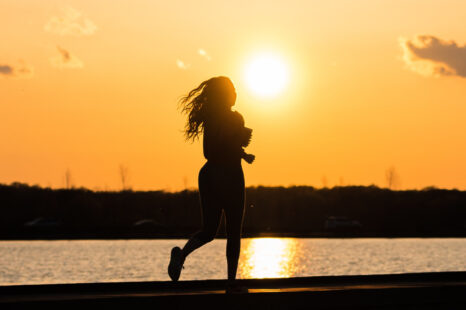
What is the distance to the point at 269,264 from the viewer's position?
7644cm

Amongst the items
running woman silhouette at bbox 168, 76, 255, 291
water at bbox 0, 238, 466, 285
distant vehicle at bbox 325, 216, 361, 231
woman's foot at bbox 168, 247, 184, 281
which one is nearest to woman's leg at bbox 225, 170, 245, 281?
running woman silhouette at bbox 168, 76, 255, 291

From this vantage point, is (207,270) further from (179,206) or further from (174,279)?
(179,206)

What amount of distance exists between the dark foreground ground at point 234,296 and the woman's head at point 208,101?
1.91 meters

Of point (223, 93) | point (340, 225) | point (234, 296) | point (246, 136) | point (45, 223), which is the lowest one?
point (234, 296)

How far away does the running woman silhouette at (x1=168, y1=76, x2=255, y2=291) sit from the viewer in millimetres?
9961

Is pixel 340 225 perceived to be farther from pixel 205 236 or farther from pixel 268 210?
pixel 205 236

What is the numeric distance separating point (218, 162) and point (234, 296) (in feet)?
6.73

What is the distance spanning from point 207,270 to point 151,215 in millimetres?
85043

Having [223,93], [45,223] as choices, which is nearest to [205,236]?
[223,93]

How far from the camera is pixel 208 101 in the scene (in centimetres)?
1030

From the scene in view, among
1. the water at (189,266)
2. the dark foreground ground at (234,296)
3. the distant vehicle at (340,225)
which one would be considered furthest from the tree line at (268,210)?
the dark foreground ground at (234,296)

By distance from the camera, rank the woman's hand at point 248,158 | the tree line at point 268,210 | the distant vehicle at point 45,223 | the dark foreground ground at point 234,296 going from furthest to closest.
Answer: the tree line at point 268,210 < the distant vehicle at point 45,223 < the woman's hand at point 248,158 < the dark foreground ground at point 234,296

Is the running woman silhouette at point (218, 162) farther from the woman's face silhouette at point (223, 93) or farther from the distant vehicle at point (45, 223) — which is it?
the distant vehicle at point (45, 223)

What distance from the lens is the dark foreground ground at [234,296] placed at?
26.0 feet
